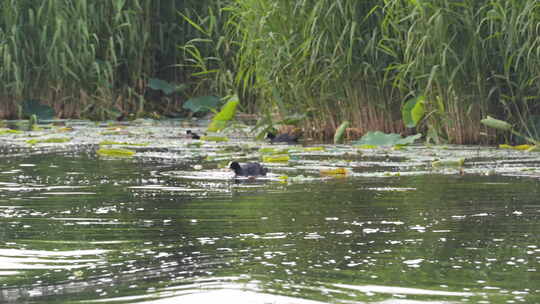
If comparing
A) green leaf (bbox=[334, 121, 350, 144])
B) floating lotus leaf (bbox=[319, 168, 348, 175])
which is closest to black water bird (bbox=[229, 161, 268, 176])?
floating lotus leaf (bbox=[319, 168, 348, 175])

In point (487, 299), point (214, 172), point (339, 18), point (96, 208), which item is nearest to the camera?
point (487, 299)

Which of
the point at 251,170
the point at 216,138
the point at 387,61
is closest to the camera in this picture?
the point at 251,170

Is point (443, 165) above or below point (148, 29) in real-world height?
below

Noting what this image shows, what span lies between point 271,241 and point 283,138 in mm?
5137

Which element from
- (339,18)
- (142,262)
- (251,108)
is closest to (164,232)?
(142,262)

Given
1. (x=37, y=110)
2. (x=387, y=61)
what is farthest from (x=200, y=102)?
(x=387, y=61)

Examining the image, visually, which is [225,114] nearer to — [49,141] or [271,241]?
[49,141]

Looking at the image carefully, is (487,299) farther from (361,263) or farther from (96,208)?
(96,208)

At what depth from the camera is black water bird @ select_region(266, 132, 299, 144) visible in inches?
333

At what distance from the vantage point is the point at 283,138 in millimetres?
8492

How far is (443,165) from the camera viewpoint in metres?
6.11

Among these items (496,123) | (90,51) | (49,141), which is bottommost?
(49,141)

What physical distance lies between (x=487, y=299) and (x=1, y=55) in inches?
376

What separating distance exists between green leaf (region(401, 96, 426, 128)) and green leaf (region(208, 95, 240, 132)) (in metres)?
1.63
